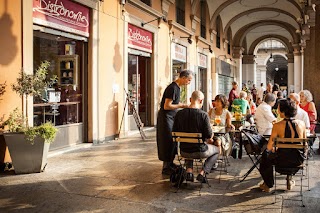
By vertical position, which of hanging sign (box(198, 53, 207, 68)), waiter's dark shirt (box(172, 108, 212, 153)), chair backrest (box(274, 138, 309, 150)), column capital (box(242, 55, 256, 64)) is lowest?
chair backrest (box(274, 138, 309, 150))

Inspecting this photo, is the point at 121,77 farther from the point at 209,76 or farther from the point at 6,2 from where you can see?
the point at 209,76

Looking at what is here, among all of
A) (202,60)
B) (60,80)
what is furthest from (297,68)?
(60,80)

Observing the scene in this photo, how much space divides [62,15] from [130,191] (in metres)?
4.23

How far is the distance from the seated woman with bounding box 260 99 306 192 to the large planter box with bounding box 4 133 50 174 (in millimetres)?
3194

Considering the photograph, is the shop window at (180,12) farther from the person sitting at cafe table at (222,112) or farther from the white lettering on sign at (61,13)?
the person sitting at cafe table at (222,112)

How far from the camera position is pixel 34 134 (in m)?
5.16

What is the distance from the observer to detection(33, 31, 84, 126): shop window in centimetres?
682

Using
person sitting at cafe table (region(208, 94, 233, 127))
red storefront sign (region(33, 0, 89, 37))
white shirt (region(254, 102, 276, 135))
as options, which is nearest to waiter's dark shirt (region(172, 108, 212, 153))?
person sitting at cafe table (region(208, 94, 233, 127))

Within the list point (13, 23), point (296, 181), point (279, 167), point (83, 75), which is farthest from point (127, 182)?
point (83, 75)

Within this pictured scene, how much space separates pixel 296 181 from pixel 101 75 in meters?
5.12

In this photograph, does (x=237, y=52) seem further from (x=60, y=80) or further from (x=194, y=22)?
(x=60, y=80)

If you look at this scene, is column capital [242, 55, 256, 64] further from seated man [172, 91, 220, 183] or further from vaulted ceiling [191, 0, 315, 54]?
seated man [172, 91, 220, 183]

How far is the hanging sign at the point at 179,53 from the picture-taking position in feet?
42.9

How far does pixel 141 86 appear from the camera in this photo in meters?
11.3
